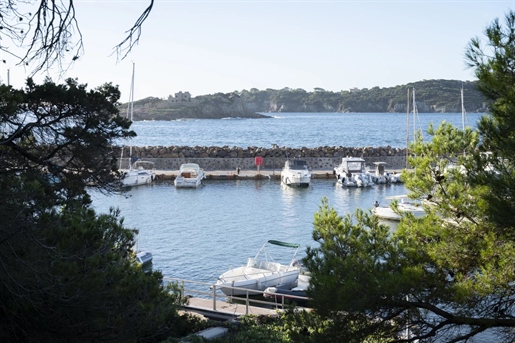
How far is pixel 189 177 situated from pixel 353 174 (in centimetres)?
1114

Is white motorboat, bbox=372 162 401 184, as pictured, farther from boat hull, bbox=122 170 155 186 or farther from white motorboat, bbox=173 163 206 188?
boat hull, bbox=122 170 155 186

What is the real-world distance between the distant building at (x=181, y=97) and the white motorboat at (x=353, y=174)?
13427 cm

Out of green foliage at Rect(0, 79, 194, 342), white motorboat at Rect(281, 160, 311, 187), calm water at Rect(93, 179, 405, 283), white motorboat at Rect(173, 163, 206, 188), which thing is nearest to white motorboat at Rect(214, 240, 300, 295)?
calm water at Rect(93, 179, 405, 283)

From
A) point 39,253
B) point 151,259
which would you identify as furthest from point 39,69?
point 151,259

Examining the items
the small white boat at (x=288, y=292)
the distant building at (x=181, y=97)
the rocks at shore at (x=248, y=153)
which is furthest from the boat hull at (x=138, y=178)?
the distant building at (x=181, y=97)

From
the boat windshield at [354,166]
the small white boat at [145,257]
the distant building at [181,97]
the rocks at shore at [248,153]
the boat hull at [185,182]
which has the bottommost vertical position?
the small white boat at [145,257]

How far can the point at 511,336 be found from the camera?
8.45m

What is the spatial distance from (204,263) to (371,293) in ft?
58.6

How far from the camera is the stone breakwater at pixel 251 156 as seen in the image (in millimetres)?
52000

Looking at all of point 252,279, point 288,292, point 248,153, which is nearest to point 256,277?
point 252,279

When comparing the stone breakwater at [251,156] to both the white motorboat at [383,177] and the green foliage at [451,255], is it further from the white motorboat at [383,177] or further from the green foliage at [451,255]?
the green foliage at [451,255]

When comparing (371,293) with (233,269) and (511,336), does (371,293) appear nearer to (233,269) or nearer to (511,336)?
(511,336)

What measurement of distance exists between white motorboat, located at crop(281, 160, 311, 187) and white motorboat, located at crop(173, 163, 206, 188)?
230 inches

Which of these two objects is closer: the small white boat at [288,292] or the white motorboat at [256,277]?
the small white boat at [288,292]
